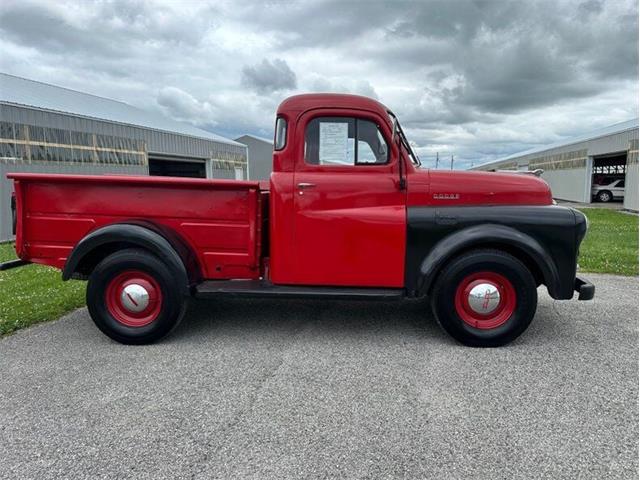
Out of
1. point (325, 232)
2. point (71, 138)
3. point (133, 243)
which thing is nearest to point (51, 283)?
Result: point (133, 243)

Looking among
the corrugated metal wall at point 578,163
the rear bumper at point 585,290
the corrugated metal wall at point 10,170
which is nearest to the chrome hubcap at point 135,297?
the rear bumper at point 585,290

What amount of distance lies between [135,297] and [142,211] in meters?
0.81

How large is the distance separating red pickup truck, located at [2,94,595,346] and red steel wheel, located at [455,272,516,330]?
0.04ft

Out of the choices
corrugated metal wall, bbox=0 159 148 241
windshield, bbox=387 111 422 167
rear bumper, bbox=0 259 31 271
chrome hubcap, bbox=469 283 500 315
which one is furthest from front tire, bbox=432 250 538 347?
corrugated metal wall, bbox=0 159 148 241

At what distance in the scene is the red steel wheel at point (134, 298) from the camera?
12.7 ft

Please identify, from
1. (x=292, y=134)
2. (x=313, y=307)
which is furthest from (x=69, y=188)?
(x=313, y=307)

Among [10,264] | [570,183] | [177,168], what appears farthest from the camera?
[570,183]

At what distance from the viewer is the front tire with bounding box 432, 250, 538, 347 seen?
373 centimetres

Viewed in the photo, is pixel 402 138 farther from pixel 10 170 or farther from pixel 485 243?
pixel 10 170

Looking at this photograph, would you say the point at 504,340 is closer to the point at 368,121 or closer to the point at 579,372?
the point at 579,372

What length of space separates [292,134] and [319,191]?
0.62 m

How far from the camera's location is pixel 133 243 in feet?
12.6

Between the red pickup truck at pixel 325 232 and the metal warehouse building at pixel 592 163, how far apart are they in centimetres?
1606

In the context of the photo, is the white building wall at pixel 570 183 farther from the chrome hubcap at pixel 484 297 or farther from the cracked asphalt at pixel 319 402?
the chrome hubcap at pixel 484 297
